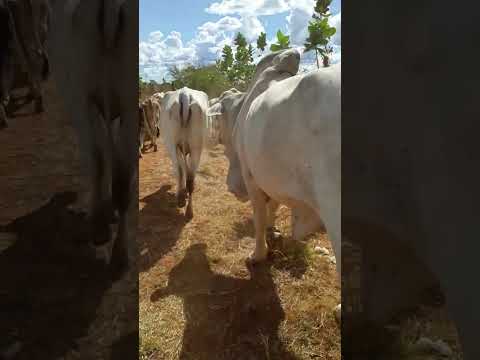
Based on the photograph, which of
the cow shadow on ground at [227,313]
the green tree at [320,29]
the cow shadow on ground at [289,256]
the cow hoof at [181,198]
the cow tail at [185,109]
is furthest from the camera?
the green tree at [320,29]

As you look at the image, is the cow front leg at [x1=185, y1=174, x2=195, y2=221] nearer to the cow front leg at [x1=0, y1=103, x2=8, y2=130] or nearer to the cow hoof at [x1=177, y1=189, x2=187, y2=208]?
the cow hoof at [x1=177, y1=189, x2=187, y2=208]

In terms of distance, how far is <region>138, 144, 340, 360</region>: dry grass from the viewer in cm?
230

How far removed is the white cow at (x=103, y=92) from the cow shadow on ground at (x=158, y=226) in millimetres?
2598

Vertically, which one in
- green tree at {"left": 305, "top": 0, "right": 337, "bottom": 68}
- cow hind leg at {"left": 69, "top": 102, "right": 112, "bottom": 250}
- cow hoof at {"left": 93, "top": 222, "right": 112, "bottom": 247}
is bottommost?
cow hoof at {"left": 93, "top": 222, "right": 112, "bottom": 247}

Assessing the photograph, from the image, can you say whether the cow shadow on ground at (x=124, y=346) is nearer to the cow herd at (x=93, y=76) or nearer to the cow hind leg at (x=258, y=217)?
the cow herd at (x=93, y=76)

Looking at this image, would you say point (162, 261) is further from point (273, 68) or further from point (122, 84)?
point (122, 84)

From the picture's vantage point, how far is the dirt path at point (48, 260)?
915mm

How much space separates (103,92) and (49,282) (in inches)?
22.3

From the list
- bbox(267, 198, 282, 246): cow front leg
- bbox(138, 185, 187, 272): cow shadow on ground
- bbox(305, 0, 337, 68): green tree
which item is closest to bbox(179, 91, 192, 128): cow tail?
bbox(138, 185, 187, 272): cow shadow on ground

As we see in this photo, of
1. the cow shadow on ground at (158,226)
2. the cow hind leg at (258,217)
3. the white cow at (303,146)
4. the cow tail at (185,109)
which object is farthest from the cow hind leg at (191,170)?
the white cow at (303,146)

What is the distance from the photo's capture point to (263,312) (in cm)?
262

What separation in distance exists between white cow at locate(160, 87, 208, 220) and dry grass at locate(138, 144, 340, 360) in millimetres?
548
